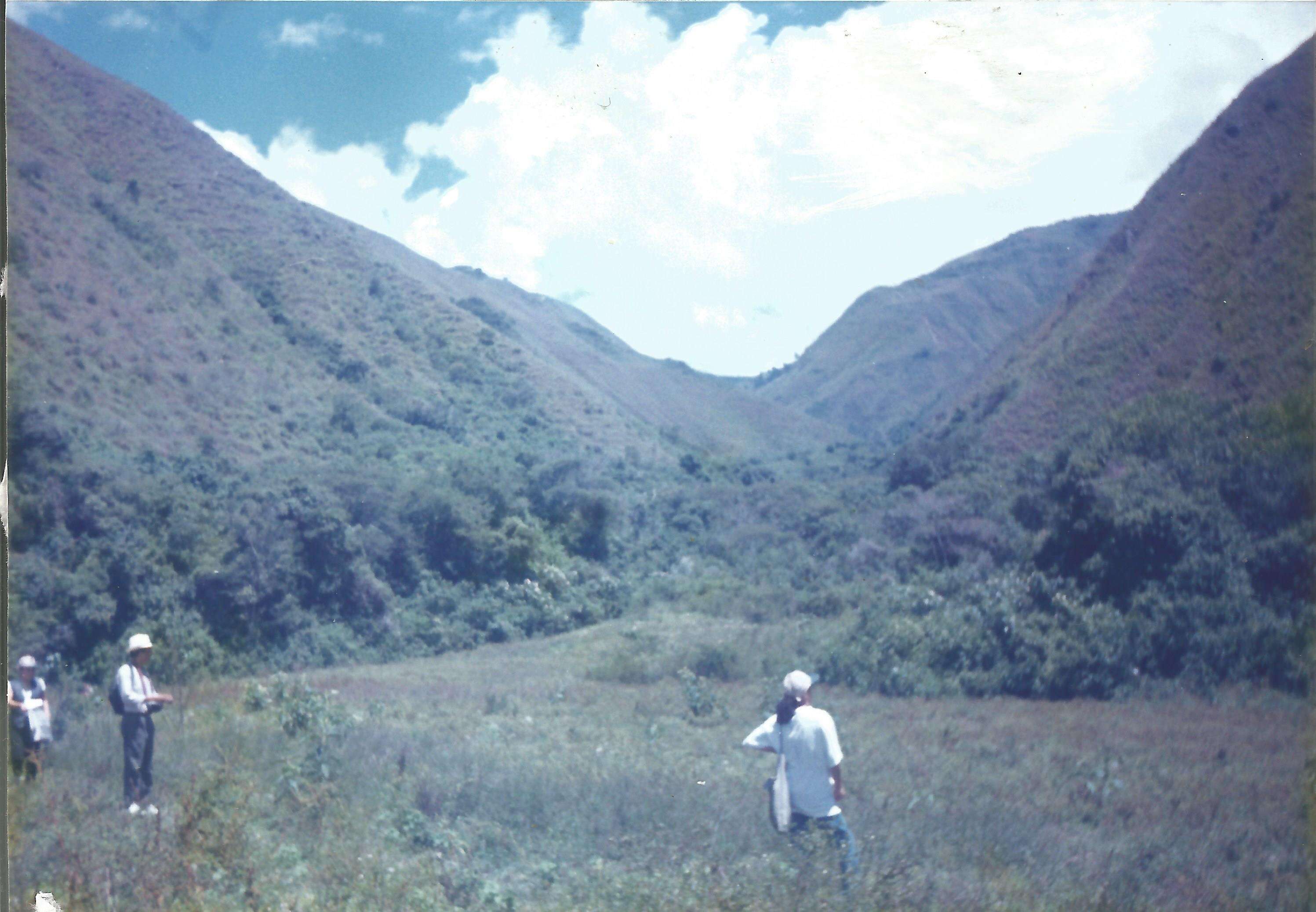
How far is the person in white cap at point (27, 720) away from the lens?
613cm

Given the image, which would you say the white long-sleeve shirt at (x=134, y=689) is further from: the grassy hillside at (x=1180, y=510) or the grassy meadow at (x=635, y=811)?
the grassy hillside at (x=1180, y=510)

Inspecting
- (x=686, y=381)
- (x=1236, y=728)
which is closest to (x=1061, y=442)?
(x=1236, y=728)

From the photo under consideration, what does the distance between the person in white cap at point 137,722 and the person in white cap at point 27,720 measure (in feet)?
1.80

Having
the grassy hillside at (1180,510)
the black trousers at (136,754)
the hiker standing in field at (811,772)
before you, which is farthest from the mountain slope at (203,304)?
the grassy hillside at (1180,510)

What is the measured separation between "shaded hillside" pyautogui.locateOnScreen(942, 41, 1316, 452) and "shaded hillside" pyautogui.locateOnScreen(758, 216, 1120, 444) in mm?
17374

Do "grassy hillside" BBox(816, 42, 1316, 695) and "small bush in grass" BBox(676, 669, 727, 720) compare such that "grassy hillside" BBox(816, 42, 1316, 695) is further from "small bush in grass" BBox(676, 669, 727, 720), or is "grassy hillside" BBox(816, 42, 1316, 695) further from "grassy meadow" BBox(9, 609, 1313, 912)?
"small bush in grass" BBox(676, 669, 727, 720)

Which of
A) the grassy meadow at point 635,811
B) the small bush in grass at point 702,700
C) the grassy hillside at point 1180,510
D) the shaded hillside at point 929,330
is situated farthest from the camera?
the shaded hillside at point 929,330

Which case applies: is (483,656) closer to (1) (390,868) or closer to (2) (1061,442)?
(1) (390,868)

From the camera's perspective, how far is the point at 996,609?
39.7ft

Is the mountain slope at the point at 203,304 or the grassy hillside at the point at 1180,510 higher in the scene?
the mountain slope at the point at 203,304

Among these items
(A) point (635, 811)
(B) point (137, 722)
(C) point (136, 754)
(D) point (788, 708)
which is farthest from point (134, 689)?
(D) point (788, 708)

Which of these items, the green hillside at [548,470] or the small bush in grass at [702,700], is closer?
the small bush in grass at [702,700]

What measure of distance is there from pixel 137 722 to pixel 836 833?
15.2 ft

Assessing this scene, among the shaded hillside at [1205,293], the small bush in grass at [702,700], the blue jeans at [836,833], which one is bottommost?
the small bush in grass at [702,700]
